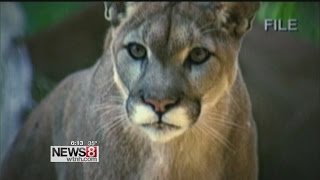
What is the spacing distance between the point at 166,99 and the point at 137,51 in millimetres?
125

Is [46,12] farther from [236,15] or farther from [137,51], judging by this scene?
[236,15]

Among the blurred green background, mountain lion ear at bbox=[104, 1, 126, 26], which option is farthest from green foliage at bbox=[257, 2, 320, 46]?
mountain lion ear at bbox=[104, 1, 126, 26]

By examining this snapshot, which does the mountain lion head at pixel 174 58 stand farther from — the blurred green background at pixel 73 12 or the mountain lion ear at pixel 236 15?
the blurred green background at pixel 73 12

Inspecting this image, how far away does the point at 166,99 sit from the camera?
182cm

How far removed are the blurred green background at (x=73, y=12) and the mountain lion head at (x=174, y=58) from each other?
0.87ft

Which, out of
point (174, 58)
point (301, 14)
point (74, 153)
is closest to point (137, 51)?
point (174, 58)

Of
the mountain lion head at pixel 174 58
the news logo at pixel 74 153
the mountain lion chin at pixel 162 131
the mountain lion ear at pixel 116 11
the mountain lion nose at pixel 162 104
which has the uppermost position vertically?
the mountain lion ear at pixel 116 11

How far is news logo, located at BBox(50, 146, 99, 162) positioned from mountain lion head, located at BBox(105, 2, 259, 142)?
15cm

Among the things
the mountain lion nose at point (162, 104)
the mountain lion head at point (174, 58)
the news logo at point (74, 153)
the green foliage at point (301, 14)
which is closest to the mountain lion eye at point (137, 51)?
the mountain lion head at point (174, 58)

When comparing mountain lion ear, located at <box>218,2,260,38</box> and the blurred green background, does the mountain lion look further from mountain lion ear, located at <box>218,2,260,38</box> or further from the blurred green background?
the blurred green background

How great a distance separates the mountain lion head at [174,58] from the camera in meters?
1.84

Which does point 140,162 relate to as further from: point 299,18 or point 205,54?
point 299,18

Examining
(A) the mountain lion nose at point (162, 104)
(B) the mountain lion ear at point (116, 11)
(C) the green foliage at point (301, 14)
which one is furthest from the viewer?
(C) the green foliage at point (301, 14)

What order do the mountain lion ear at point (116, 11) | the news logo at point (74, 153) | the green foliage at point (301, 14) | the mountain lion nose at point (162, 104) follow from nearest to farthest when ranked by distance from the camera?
the mountain lion nose at point (162, 104), the mountain lion ear at point (116, 11), the news logo at point (74, 153), the green foliage at point (301, 14)
